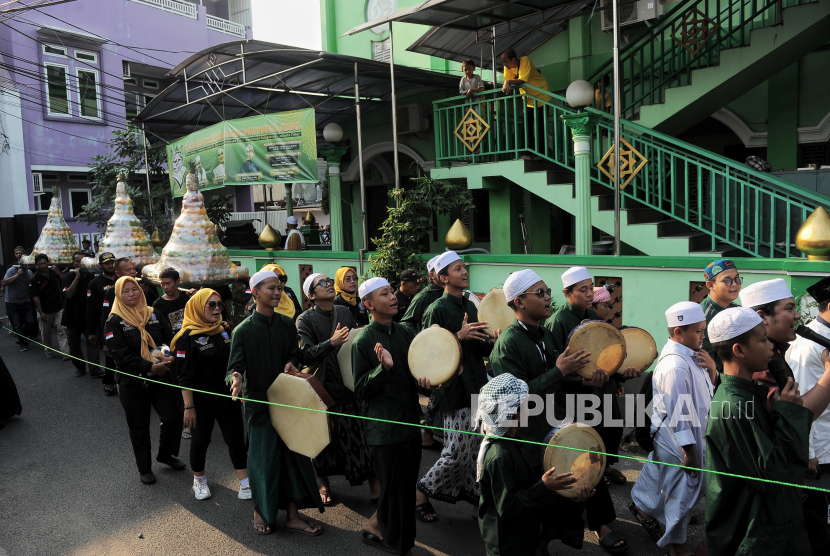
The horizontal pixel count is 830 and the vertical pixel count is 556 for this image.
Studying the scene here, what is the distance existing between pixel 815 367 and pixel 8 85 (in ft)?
80.3

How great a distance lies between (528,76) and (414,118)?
3498 millimetres

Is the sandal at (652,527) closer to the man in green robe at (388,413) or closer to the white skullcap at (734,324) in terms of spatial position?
the man in green robe at (388,413)

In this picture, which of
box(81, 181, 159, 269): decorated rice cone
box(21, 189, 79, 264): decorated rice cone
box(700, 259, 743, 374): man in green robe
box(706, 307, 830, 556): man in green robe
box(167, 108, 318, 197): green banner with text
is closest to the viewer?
box(706, 307, 830, 556): man in green robe

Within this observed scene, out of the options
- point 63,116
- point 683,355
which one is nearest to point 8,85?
point 63,116

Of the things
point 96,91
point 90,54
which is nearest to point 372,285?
point 96,91

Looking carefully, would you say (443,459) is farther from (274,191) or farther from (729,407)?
(274,191)

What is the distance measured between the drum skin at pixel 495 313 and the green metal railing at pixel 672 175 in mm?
3360

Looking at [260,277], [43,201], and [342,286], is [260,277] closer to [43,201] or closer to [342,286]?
[342,286]

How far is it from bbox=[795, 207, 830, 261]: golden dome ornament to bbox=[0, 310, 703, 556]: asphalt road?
2.55 m

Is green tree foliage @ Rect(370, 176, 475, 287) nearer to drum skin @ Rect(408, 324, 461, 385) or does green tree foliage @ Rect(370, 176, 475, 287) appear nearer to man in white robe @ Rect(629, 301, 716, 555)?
drum skin @ Rect(408, 324, 461, 385)

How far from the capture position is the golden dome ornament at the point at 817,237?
594cm

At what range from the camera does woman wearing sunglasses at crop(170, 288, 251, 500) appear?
509 centimetres

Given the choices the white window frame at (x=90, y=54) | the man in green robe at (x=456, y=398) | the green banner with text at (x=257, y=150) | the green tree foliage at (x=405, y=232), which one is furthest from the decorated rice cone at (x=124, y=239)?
the white window frame at (x=90, y=54)

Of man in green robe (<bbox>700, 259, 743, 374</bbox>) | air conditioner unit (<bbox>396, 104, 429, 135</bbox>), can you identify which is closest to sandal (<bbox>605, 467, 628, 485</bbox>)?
man in green robe (<bbox>700, 259, 743, 374</bbox>)
